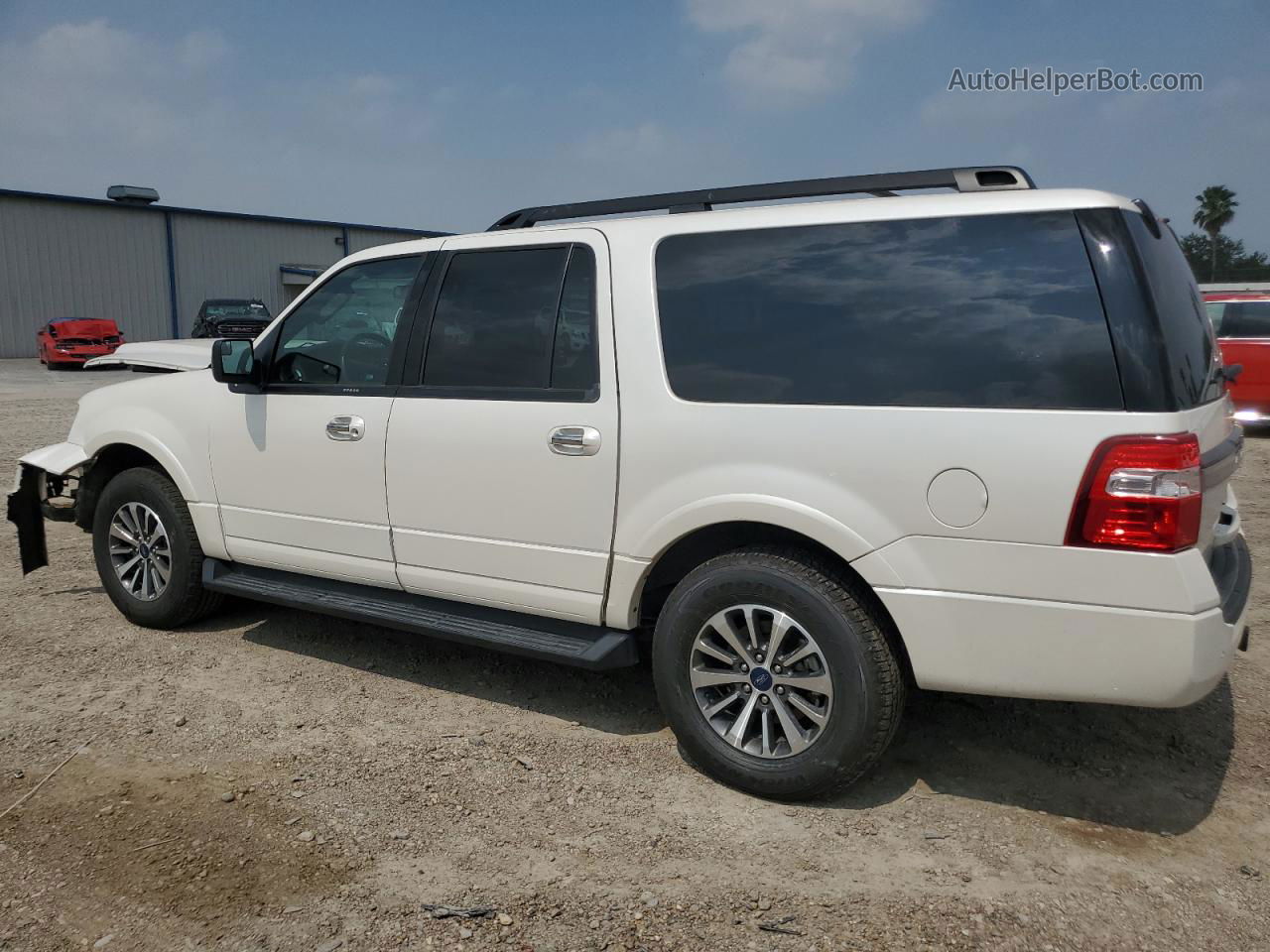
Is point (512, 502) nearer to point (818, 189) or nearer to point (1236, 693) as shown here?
point (818, 189)

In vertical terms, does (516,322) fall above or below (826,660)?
above

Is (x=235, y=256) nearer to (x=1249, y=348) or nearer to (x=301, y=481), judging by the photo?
(x=1249, y=348)

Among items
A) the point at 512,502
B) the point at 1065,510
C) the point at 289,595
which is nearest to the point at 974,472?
the point at 1065,510

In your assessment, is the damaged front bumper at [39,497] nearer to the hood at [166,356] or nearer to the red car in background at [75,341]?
the hood at [166,356]

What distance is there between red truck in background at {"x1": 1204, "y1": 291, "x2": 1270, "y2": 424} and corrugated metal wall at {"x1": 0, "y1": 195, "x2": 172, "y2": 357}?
33.0m

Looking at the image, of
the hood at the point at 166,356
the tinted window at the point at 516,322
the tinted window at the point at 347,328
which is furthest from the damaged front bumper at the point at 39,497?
the tinted window at the point at 516,322

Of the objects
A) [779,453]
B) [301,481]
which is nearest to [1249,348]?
[779,453]

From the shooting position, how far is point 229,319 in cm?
2536

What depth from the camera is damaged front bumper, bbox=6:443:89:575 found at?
17.3 ft

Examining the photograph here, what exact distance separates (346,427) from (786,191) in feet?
6.65

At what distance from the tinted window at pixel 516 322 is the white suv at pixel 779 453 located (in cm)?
1

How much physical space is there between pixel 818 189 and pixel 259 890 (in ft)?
9.40

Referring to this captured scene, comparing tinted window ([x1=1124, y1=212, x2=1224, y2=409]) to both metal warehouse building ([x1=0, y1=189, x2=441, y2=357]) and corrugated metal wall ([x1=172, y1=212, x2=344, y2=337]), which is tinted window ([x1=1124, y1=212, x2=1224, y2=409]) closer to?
metal warehouse building ([x1=0, y1=189, x2=441, y2=357])

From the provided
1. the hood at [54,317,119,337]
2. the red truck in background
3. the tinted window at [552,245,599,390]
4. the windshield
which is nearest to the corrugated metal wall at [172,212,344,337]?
the hood at [54,317,119,337]
